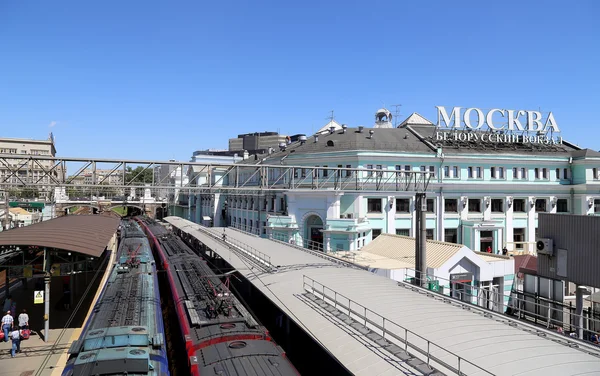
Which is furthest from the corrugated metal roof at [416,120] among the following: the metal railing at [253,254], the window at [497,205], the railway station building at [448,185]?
the metal railing at [253,254]

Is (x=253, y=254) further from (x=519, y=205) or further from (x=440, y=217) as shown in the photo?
(x=519, y=205)

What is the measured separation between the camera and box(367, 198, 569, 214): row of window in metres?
39.7

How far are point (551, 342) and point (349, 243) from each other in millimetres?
26048

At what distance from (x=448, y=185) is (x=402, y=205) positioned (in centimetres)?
532

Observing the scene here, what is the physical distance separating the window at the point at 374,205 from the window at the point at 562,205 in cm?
2186

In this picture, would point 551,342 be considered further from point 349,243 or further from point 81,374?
point 349,243

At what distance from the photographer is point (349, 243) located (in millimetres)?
35188

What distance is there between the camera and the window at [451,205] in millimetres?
42000

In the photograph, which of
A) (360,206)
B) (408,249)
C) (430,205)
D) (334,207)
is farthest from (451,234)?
(408,249)

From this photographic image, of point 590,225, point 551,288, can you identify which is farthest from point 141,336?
point 551,288

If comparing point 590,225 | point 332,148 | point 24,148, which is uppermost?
point 24,148

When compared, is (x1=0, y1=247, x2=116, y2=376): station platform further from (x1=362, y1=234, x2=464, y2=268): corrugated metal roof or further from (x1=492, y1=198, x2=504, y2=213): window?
(x1=492, y1=198, x2=504, y2=213): window

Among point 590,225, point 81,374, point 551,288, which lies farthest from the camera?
point 551,288

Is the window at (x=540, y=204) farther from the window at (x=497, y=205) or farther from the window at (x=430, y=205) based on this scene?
the window at (x=430, y=205)
